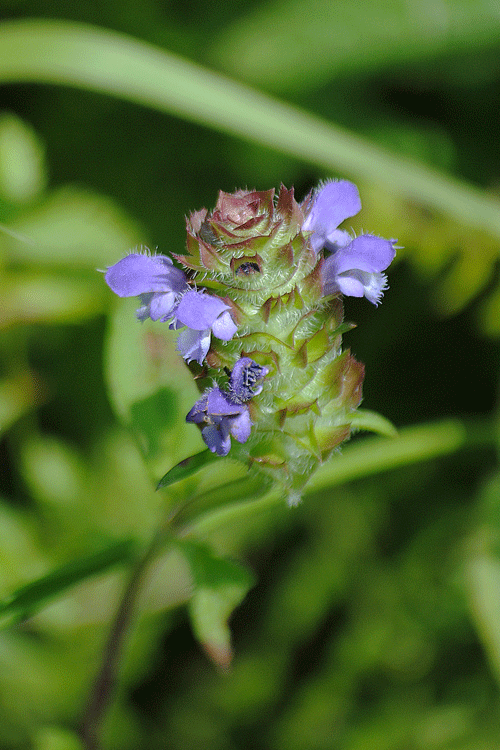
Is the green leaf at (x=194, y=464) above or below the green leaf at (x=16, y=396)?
below

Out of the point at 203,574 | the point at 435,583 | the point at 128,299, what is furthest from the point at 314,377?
A: the point at 435,583

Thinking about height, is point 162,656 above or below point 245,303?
below

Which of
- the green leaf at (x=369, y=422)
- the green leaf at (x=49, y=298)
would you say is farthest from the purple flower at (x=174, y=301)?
the green leaf at (x=49, y=298)

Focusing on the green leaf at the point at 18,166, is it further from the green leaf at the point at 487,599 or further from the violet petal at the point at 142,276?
the green leaf at the point at 487,599

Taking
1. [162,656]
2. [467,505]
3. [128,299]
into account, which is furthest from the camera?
[467,505]

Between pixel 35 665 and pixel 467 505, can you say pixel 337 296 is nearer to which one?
pixel 467 505

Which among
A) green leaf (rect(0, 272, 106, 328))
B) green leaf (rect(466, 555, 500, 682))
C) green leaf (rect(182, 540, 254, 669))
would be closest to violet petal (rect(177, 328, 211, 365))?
green leaf (rect(182, 540, 254, 669))

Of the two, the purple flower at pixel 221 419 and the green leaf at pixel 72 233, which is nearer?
the purple flower at pixel 221 419

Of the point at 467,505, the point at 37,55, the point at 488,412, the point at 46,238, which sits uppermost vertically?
the point at 37,55
